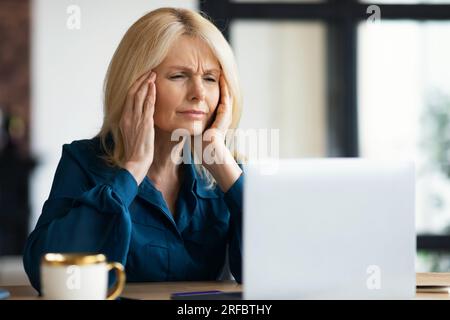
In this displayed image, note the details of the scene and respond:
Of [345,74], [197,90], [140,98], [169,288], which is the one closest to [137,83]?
[140,98]

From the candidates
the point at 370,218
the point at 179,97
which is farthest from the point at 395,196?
the point at 179,97

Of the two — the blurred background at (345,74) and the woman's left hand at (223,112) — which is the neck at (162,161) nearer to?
the woman's left hand at (223,112)

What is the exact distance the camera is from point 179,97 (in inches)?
72.9

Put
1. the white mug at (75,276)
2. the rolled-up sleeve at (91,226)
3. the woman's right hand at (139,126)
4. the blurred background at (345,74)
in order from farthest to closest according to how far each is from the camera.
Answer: the blurred background at (345,74), the woman's right hand at (139,126), the rolled-up sleeve at (91,226), the white mug at (75,276)

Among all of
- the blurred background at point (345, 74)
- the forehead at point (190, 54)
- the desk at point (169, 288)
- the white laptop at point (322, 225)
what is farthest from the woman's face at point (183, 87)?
the blurred background at point (345, 74)

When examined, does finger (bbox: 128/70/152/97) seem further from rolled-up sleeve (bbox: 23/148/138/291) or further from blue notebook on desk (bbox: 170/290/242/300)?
blue notebook on desk (bbox: 170/290/242/300)

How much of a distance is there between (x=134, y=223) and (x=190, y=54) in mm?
434

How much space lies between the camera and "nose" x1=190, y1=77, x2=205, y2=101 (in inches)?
73.2

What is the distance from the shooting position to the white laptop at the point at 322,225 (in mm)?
1275

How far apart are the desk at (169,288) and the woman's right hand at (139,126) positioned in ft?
0.87

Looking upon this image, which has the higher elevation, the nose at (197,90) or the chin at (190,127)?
the nose at (197,90)

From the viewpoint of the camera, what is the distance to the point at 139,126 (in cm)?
182

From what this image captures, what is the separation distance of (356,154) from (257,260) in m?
3.41

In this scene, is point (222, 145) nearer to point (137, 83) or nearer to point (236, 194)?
point (236, 194)
